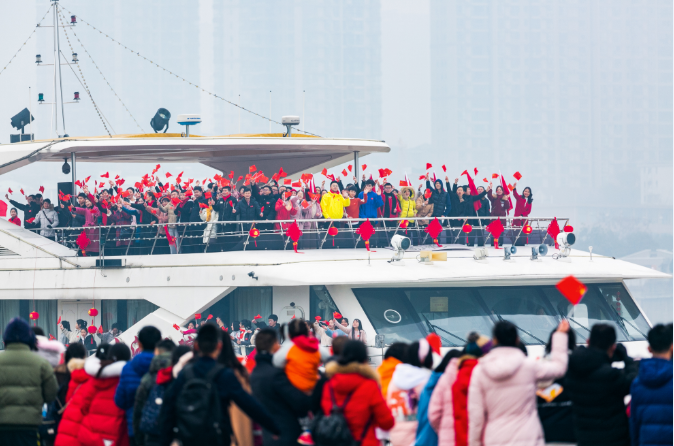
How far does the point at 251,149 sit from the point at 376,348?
6298mm

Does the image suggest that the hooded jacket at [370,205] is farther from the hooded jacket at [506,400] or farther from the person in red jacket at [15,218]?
the hooded jacket at [506,400]

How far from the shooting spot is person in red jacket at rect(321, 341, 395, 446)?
811cm

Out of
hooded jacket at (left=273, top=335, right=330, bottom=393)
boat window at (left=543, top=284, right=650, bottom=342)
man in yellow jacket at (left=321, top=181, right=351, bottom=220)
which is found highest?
man in yellow jacket at (left=321, top=181, right=351, bottom=220)

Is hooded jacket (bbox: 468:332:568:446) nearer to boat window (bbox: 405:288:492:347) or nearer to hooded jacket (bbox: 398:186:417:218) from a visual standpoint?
boat window (bbox: 405:288:492:347)

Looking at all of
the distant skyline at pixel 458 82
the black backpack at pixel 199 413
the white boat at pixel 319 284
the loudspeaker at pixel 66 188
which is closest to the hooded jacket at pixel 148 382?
the black backpack at pixel 199 413

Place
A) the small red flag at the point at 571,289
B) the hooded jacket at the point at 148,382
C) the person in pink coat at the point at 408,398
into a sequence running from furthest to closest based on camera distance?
the small red flag at the point at 571,289, the person in pink coat at the point at 408,398, the hooded jacket at the point at 148,382

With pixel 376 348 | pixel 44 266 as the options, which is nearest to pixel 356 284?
pixel 376 348

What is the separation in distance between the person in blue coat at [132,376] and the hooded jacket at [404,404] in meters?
2.08

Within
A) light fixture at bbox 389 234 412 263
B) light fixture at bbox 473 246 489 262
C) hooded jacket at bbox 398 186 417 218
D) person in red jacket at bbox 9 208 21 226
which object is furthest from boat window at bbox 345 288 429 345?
person in red jacket at bbox 9 208 21 226

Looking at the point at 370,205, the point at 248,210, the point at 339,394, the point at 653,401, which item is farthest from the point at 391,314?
the point at 653,401

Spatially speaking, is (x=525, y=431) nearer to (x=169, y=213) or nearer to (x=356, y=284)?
(x=356, y=284)

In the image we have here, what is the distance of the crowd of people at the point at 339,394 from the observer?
805 cm

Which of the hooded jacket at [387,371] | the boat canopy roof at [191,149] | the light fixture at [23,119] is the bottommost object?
the hooded jacket at [387,371]

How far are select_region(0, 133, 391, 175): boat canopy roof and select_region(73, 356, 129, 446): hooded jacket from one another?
12268 mm
